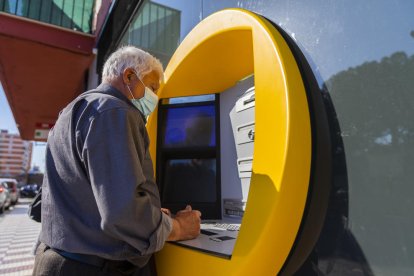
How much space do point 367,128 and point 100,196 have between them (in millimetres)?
722

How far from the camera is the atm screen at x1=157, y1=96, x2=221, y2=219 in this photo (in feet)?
5.75

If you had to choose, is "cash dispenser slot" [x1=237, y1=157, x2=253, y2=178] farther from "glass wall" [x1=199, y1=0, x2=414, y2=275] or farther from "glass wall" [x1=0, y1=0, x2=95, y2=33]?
"glass wall" [x1=0, y1=0, x2=95, y2=33]

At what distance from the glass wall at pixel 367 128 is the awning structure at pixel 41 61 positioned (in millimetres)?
4401

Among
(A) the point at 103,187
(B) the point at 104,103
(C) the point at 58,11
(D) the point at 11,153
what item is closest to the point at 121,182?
(A) the point at 103,187

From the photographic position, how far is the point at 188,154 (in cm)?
182

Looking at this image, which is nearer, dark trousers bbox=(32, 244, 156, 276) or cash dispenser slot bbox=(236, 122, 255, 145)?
dark trousers bbox=(32, 244, 156, 276)

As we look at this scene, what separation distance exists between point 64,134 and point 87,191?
22 centimetres

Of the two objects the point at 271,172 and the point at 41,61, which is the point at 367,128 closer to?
the point at 271,172

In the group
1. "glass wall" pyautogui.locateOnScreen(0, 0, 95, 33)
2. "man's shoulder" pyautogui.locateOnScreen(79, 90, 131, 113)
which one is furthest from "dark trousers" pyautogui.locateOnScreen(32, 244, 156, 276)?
"glass wall" pyautogui.locateOnScreen(0, 0, 95, 33)

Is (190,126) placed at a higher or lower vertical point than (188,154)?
higher

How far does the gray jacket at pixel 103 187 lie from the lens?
891 millimetres

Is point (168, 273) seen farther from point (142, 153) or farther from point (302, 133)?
point (302, 133)

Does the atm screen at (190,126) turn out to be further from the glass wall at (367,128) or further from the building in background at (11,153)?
the building in background at (11,153)

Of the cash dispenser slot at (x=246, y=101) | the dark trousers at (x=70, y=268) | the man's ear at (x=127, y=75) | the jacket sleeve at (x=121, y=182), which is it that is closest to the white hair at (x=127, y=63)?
the man's ear at (x=127, y=75)
